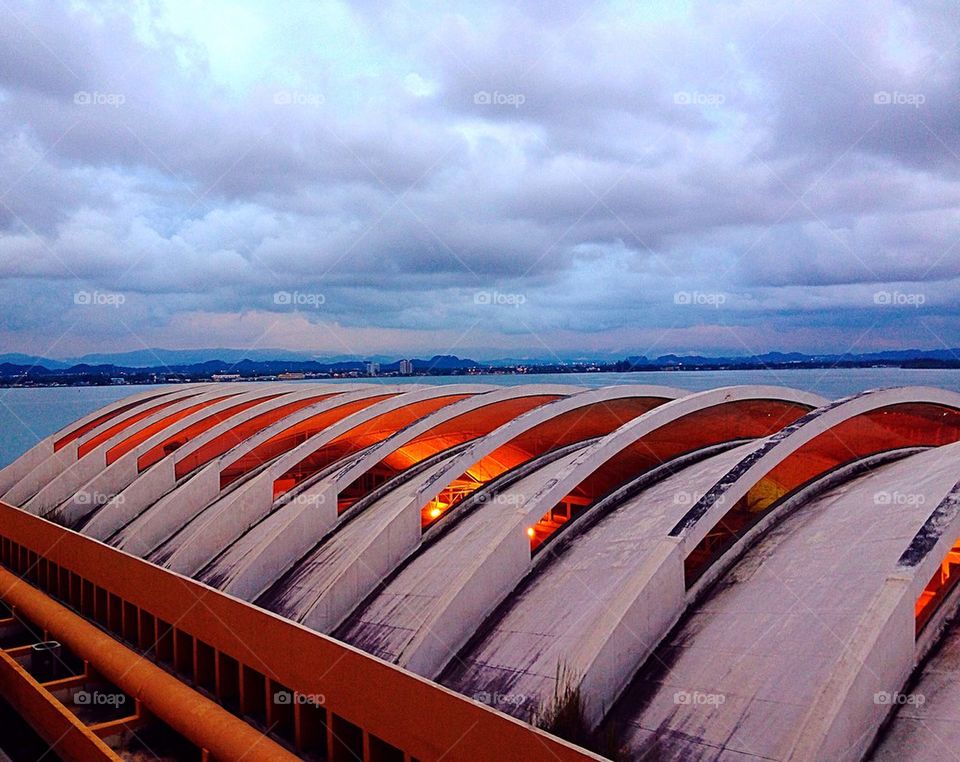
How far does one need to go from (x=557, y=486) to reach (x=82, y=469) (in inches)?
746

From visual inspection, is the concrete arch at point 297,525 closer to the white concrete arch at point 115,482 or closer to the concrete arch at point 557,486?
the concrete arch at point 557,486

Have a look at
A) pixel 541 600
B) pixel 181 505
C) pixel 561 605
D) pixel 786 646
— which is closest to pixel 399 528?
pixel 541 600

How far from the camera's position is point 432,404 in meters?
23.2

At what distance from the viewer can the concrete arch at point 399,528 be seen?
1288 centimetres

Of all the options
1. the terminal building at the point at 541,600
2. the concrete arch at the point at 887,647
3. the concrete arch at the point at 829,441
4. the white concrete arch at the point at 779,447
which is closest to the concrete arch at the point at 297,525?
the terminal building at the point at 541,600

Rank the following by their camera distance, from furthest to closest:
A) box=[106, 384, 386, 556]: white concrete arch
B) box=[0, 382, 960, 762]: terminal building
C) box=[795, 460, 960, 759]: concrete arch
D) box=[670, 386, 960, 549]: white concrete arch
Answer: box=[106, 384, 386, 556]: white concrete arch
box=[670, 386, 960, 549]: white concrete arch
box=[0, 382, 960, 762]: terminal building
box=[795, 460, 960, 759]: concrete arch

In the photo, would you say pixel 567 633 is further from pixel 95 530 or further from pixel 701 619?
pixel 95 530

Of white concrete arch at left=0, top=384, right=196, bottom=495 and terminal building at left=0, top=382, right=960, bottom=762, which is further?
white concrete arch at left=0, top=384, right=196, bottom=495

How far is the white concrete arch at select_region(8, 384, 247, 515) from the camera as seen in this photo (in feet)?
80.1

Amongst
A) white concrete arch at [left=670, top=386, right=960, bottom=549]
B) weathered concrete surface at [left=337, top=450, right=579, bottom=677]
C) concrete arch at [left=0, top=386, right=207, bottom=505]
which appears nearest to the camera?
white concrete arch at [left=670, top=386, right=960, bottom=549]

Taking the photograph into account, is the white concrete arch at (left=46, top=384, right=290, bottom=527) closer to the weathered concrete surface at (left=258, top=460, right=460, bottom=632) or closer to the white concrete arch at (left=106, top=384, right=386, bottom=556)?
the white concrete arch at (left=106, top=384, right=386, bottom=556)

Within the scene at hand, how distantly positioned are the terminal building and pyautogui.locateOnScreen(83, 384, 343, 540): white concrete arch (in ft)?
0.43

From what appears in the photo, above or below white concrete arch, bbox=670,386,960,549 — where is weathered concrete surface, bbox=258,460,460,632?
below

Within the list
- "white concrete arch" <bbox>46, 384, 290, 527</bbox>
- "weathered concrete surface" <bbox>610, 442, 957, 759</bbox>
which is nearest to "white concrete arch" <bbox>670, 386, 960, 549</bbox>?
"weathered concrete surface" <bbox>610, 442, 957, 759</bbox>
